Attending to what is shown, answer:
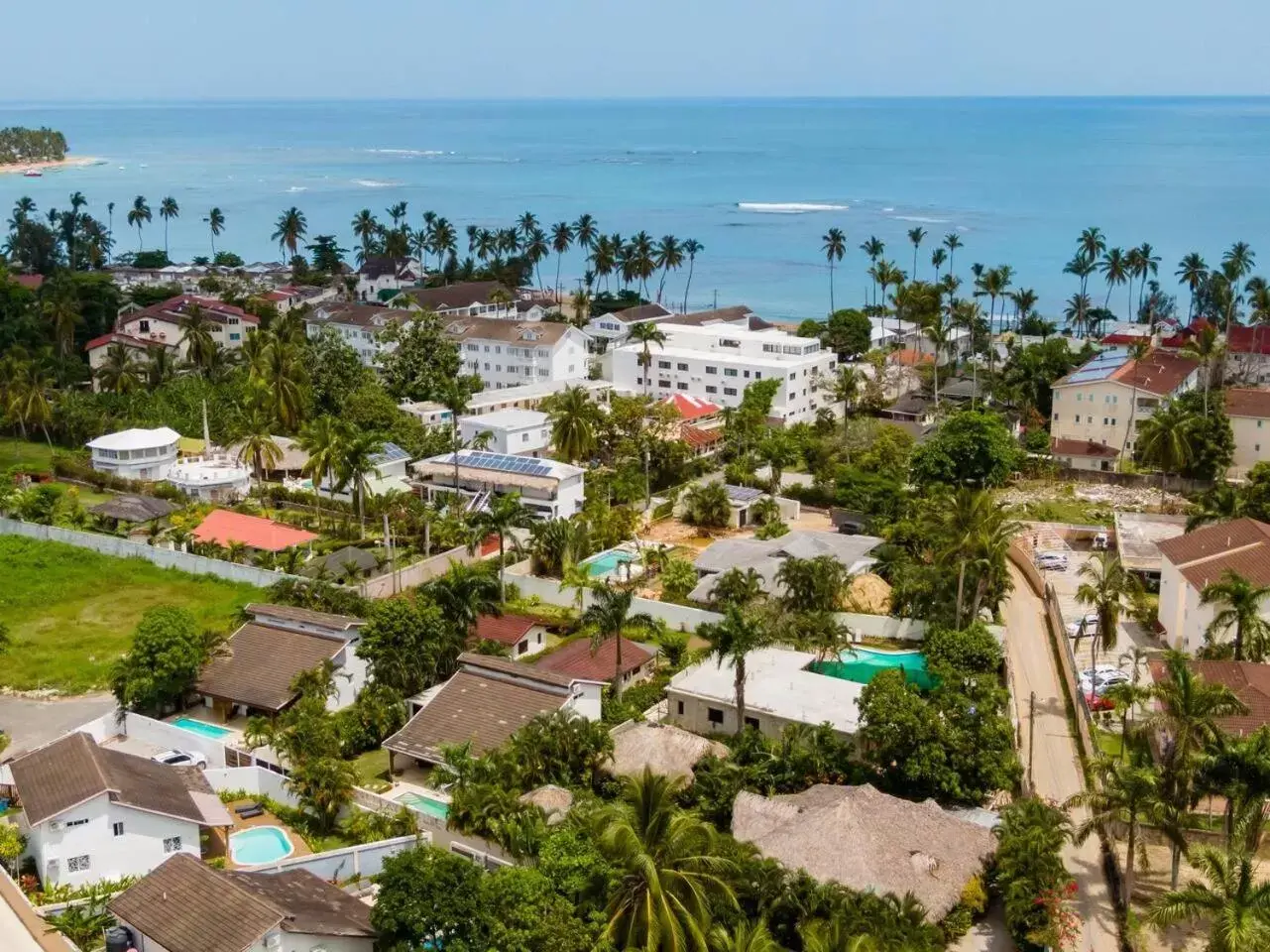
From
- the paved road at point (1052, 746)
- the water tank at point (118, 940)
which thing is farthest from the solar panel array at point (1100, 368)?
the water tank at point (118, 940)

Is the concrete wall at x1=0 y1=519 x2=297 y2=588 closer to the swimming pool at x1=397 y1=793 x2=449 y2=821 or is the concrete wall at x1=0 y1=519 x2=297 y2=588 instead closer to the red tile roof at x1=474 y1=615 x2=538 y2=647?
the red tile roof at x1=474 y1=615 x2=538 y2=647

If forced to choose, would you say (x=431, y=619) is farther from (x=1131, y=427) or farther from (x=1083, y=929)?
(x=1131, y=427)

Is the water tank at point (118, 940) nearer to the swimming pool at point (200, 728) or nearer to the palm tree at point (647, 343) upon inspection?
the swimming pool at point (200, 728)

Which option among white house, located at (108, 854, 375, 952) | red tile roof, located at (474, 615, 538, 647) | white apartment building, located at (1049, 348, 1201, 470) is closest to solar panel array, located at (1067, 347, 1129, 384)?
white apartment building, located at (1049, 348, 1201, 470)

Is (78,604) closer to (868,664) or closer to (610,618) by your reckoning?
(610,618)

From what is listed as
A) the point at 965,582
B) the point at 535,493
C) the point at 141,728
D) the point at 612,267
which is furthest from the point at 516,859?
the point at 612,267

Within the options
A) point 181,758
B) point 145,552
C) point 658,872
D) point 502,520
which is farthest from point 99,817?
point 145,552
